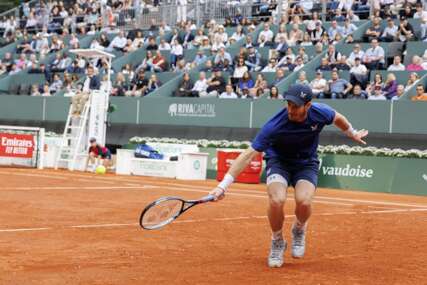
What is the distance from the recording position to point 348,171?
2416cm

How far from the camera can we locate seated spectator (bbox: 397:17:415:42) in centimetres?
2673

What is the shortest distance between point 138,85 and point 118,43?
560 cm

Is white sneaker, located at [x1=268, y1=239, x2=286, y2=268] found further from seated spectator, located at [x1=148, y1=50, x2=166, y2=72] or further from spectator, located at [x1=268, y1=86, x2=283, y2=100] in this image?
seated spectator, located at [x1=148, y1=50, x2=166, y2=72]

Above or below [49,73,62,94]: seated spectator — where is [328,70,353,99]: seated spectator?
above

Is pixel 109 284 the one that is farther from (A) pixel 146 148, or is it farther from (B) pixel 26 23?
(B) pixel 26 23

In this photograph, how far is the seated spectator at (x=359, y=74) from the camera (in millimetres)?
25656

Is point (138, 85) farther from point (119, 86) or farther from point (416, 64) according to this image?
point (416, 64)

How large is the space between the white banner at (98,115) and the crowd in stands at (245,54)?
0.48 m

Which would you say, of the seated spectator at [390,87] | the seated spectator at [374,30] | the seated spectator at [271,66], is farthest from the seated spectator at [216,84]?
the seated spectator at [390,87]

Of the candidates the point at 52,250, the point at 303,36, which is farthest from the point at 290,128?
the point at 303,36

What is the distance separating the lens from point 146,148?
90.5 ft

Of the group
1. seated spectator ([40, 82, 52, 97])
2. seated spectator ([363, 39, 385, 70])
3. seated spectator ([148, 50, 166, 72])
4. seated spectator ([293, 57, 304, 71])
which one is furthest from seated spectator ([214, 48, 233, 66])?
seated spectator ([40, 82, 52, 97])

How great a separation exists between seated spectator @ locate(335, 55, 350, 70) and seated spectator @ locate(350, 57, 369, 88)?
639 millimetres

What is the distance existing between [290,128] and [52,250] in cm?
306
